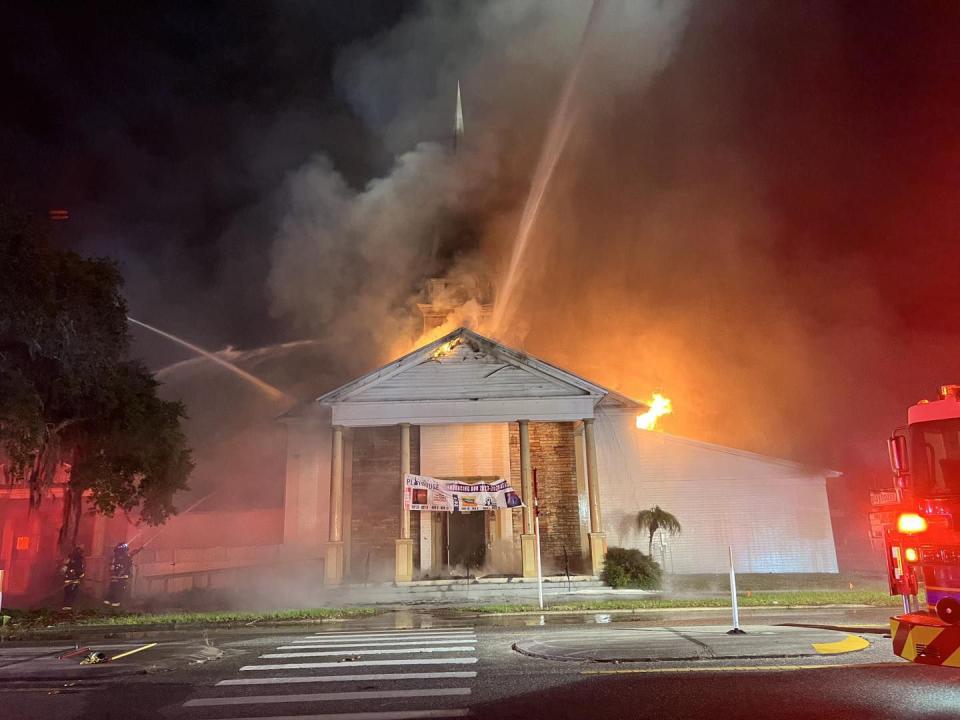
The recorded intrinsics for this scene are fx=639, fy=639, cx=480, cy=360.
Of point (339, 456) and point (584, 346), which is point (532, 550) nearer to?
point (339, 456)

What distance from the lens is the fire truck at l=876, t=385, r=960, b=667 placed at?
17.6 ft

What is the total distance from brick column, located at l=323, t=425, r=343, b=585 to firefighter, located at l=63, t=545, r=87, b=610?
21.3 feet

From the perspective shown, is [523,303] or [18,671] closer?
[18,671]

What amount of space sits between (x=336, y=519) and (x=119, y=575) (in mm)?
5954

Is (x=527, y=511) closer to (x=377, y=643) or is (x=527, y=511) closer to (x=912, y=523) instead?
(x=377, y=643)

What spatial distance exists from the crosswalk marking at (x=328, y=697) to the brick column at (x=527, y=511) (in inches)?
488

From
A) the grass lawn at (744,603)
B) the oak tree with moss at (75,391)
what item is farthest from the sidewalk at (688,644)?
the oak tree with moss at (75,391)

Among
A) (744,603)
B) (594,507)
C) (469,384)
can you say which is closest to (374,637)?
(744,603)

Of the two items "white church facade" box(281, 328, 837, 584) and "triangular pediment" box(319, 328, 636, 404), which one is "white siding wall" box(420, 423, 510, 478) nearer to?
"white church facade" box(281, 328, 837, 584)

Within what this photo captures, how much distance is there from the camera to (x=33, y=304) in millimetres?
15148

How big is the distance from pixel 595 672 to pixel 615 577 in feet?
37.0

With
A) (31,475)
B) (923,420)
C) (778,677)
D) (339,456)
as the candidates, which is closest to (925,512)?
(923,420)

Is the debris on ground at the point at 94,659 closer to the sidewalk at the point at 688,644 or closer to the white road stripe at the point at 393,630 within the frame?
the white road stripe at the point at 393,630

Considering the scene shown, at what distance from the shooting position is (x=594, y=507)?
1948cm
